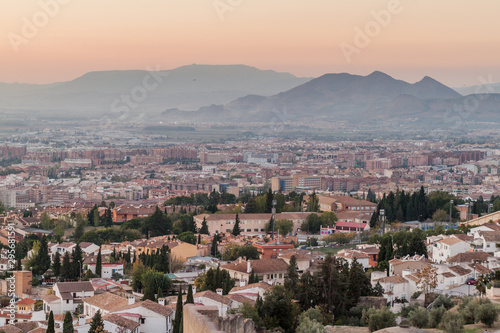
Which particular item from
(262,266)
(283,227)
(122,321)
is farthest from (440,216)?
(122,321)

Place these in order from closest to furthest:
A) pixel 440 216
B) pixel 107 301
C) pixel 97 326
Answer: pixel 97 326 < pixel 107 301 < pixel 440 216

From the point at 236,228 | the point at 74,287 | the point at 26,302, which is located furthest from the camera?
the point at 236,228

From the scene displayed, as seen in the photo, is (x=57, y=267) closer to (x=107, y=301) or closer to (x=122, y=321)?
(x=107, y=301)

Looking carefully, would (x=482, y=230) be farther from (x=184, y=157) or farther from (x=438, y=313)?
(x=184, y=157)

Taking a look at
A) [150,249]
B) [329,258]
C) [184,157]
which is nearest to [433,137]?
[184,157]

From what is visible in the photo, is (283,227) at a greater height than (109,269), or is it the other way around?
(283,227)

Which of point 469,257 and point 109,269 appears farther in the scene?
point 109,269
